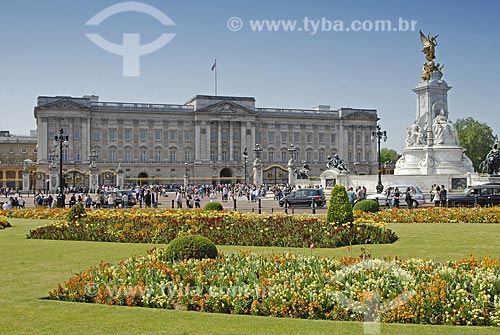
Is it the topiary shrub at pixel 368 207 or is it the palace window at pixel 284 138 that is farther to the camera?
the palace window at pixel 284 138

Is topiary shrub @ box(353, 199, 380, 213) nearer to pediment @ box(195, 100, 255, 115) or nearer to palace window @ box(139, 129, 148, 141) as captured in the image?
pediment @ box(195, 100, 255, 115)

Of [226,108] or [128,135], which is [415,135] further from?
[128,135]

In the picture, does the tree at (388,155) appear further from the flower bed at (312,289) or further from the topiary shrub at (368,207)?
the flower bed at (312,289)

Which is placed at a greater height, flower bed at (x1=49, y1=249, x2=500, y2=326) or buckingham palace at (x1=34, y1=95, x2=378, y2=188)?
buckingham palace at (x1=34, y1=95, x2=378, y2=188)

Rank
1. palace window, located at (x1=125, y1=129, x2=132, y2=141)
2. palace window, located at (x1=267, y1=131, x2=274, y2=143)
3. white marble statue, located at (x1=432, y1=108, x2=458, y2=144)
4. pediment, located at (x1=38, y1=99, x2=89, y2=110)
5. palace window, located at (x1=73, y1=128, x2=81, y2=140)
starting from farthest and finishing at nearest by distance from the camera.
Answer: palace window, located at (x1=267, y1=131, x2=274, y2=143) < palace window, located at (x1=125, y1=129, x2=132, y2=141) < palace window, located at (x1=73, y1=128, x2=81, y2=140) < pediment, located at (x1=38, y1=99, x2=89, y2=110) < white marble statue, located at (x1=432, y1=108, x2=458, y2=144)

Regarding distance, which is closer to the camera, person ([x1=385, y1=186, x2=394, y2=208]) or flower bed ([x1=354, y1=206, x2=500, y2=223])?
flower bed ([x1=354, y1=206, x2=500, y2=223])

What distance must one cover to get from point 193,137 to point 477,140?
47857mm

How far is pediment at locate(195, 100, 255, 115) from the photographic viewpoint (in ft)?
342

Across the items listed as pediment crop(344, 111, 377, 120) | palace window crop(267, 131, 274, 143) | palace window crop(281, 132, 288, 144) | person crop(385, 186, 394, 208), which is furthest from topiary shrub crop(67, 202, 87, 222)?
pediment crop(344, 111, 377, 120)

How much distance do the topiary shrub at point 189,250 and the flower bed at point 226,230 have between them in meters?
5.06

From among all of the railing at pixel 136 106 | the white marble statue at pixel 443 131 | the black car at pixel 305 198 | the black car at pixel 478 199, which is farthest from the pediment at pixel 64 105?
the black car at pixel 478 199

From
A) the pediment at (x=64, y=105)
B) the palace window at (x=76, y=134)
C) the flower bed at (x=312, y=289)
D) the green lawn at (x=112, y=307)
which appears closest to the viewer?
the green lawn at (x=112, y=307)

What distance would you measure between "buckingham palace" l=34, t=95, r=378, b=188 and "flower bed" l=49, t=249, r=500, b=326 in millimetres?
81279

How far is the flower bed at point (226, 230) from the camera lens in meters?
16.9
